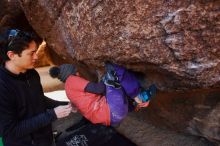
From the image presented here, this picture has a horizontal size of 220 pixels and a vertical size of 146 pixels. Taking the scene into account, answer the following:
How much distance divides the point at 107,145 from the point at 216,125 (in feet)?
3.77

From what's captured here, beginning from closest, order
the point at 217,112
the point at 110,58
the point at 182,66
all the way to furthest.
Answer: the point at 182,66 → the point at 110,58 → the point at 217,112

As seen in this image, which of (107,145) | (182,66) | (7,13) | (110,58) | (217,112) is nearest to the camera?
(182,66)

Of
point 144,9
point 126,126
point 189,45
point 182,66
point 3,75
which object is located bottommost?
point 126,126

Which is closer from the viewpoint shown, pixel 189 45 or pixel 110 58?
pixel 189 45

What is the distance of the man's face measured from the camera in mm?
2762

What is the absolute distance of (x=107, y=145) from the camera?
366 centimetres

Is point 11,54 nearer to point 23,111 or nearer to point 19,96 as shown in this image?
point 19,96

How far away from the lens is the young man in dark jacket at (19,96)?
2686 mm

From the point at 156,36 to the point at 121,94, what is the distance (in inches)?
25.8

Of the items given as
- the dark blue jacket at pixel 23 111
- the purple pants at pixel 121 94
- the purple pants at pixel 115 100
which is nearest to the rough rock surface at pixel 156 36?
the purple pants at pixel 121 94

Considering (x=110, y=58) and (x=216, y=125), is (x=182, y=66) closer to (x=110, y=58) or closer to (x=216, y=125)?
(x=110, y=58)

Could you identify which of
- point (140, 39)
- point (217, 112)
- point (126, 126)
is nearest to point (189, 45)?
point (140, 39)

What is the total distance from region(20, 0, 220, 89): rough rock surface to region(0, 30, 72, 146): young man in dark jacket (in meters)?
0.55

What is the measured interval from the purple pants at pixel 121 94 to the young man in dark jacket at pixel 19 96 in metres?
0.37
